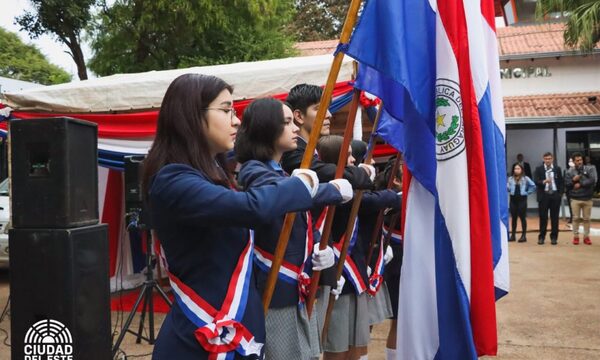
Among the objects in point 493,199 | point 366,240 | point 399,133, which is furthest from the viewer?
point 366,240

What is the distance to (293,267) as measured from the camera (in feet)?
8.41

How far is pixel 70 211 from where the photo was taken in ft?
9.71

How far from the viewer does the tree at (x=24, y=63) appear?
1469 inches

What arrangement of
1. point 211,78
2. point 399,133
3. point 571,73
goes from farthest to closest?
point 571,73 → point 399,133 → point 211,78

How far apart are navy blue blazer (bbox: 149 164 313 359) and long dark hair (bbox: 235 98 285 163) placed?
0.74 m

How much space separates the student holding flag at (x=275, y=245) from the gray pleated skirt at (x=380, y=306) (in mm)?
1167

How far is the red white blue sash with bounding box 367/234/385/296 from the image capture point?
3.70m

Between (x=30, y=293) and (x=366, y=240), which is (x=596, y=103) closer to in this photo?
(x=366, y=240)

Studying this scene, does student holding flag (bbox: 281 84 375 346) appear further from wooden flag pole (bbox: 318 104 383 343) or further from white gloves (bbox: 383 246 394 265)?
white gloves (bbox: 383 246 394 265)

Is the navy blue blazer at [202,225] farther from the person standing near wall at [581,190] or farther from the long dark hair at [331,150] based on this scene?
the person standing near wall at [581,190]

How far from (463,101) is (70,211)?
2.06 m

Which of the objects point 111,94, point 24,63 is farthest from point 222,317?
point 24,63

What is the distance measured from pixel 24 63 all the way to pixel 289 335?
41.7 meters

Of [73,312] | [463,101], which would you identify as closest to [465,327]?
[463,101]
